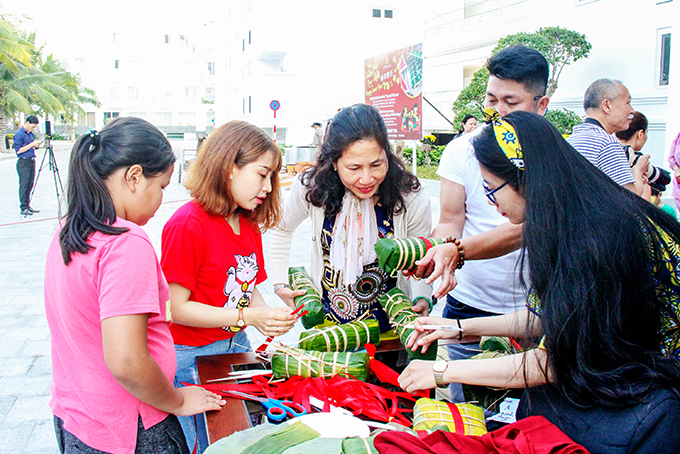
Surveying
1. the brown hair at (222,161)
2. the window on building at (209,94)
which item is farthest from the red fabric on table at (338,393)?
the window on building at (209,94)

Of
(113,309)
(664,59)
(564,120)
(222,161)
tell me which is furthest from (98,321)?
(664,59)

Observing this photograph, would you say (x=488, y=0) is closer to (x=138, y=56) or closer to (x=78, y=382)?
(x=78, y=382)

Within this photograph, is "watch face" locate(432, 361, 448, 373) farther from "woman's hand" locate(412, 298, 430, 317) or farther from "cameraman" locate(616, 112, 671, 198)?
"cameraman" locate(616, 112, 671, 198)

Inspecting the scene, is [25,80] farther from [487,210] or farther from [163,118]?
[487,210]

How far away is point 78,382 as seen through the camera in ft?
4.48

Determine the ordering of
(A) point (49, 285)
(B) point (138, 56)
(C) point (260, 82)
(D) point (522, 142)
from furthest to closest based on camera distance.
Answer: (B) point (138, 56), (C) point (260, 82), (A) point (49, 285), (D) point (522, 142)

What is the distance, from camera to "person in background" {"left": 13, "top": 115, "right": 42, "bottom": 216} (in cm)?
930

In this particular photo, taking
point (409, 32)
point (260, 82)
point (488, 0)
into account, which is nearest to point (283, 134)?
point (260, 82)

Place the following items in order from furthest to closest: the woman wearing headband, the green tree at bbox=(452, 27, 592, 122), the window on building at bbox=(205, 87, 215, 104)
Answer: the window on building at bbox=(205, 87, 215, 104) → the green tree at bbox=(452, 27, 592, 122) → the woman wearing headband

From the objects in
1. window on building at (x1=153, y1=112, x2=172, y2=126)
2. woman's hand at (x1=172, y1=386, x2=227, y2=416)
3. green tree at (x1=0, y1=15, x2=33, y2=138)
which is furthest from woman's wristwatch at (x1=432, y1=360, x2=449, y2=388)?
window on building at (x1=153, y1=112, x2=172, y2=126)

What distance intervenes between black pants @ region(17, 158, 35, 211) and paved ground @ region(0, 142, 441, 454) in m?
0.32

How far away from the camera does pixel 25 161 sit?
9.37 m

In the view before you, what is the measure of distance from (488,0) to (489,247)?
59.2ft

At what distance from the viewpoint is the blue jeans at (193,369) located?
5.79 ft
